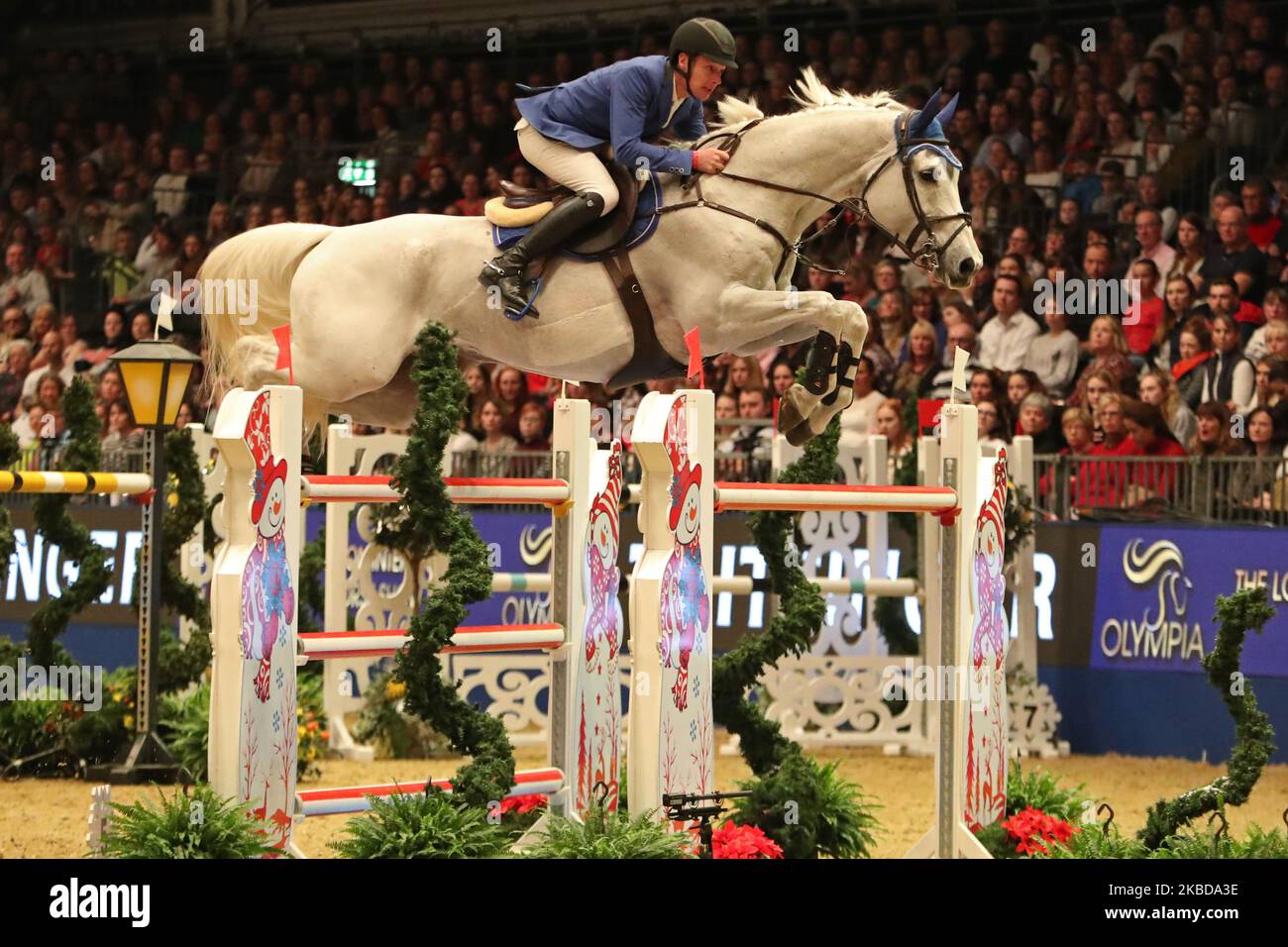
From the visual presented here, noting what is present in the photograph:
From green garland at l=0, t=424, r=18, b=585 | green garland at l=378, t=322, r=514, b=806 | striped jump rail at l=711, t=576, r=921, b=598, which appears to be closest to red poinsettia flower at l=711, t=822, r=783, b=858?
green garland at l=378, t=322, r=514, b=806

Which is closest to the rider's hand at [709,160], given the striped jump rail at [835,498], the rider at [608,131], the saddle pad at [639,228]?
the rider at [608,131]

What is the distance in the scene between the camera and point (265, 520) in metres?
5.34

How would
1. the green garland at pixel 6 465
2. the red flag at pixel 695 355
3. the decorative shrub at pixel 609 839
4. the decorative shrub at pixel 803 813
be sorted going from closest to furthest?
1. the decorative shrub at pixel 609 839
2. the red flag at pixel 695 355
3. the decorative shrub at pixel 803 813
4. the green garland at pixel 6 465

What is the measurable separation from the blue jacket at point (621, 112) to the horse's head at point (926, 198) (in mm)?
704

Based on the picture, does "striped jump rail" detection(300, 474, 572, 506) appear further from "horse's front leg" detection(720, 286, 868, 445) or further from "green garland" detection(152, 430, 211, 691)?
"green garland" detection(152, 430, 211, 691)

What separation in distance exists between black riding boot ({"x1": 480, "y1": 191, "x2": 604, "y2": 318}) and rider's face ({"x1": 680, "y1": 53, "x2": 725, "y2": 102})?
503 millimetres

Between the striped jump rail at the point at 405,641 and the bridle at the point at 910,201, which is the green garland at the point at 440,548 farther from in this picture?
the bridle at the point at 910,201

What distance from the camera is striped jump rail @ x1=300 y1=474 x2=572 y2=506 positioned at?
5750 mm

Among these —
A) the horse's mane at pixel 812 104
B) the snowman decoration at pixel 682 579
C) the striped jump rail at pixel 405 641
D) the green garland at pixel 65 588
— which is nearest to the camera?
the snowman decoration at pixel 682 579

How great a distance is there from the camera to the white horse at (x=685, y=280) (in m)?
6.37

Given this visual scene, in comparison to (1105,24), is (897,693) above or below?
below

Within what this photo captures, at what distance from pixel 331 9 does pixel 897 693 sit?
10248 millimetres
